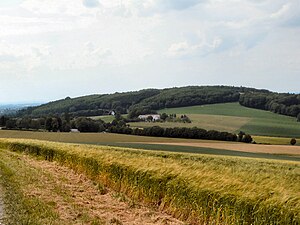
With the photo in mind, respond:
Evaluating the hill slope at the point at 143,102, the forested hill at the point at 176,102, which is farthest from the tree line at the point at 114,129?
the hill slope at the point at 143,102

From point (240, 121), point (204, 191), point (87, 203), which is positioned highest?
point (240, 121)

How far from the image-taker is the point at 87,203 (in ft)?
34.1

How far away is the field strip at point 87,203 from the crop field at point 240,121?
211 ft

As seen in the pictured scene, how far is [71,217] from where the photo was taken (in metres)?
8.55

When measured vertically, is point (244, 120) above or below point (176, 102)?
below

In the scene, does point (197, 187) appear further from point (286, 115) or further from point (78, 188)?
point (286, 115)

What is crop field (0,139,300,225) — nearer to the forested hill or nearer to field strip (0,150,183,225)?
field strip (0,150,183,225)

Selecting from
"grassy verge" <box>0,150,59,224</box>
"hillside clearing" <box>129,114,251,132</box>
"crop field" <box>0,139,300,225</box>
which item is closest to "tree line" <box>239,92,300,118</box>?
"hillside clearing" <box>129,114,251,132</box>

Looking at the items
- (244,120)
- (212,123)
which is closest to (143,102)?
(244,120)

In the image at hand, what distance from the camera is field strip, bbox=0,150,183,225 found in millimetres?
8843

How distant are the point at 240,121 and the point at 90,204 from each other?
3247 inches

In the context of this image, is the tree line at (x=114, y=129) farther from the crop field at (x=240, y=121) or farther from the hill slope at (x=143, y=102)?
the hill slope at (x=143, y=102)

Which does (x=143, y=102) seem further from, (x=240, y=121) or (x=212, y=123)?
(x=240, y=121)

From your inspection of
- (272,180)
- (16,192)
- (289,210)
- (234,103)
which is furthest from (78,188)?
(234,103)
